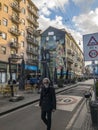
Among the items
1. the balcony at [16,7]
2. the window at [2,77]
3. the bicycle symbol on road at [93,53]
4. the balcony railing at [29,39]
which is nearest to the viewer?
the bicycle symbol on road at [93,53]

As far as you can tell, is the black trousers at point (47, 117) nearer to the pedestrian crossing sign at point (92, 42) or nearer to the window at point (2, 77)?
the pedestrian crossing sign at point (92, 42)

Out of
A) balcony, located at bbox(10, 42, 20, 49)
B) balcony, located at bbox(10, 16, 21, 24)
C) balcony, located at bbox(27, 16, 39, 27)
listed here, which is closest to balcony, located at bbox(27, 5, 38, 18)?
balcony, located at bbox(27, 16, 39, 27)

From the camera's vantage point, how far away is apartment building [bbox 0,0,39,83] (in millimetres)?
47500

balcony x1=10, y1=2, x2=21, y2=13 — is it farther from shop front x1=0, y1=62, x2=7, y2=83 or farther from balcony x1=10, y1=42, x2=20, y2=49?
shop front x1=0, y1=62, x2=7, y2=83

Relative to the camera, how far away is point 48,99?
7617mm

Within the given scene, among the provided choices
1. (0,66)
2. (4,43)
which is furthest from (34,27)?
(0,66)

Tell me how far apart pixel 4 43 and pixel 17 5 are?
11.4 m

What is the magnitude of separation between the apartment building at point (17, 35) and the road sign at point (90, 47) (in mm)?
35243

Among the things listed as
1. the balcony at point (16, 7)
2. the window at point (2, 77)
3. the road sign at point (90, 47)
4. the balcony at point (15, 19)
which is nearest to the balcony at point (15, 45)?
the balcony at point (15, 19)

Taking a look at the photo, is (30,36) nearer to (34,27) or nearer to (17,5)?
(34,27)

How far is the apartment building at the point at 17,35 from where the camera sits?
47.5 meters

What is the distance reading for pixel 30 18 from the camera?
64562 millimetres

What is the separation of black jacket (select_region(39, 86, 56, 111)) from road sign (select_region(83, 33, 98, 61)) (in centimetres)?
160

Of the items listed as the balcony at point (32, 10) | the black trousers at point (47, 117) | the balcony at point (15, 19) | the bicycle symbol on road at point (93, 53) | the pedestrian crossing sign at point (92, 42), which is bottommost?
the black trousers at point (47, 117)
